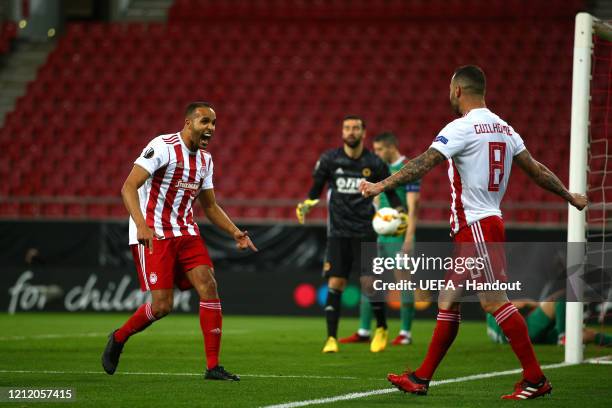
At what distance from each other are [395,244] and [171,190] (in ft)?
14.9

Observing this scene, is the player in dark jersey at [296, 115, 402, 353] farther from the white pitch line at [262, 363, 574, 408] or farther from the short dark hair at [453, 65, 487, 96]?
the short dark hair at [453, 65, 487, 96]

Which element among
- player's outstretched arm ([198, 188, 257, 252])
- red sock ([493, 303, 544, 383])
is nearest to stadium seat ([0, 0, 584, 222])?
player's outstretched arm ([198, 188, 257, 252])

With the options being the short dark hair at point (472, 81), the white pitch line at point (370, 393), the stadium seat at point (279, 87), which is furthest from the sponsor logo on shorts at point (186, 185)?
the stadium seat at point (279, 87)

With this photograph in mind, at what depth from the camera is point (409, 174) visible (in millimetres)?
6277

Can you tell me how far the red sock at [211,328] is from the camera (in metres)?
7.31

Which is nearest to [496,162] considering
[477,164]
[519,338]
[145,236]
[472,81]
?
[477,164]

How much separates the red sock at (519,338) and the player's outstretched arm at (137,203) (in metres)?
2.24

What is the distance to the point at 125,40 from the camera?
24266 mm

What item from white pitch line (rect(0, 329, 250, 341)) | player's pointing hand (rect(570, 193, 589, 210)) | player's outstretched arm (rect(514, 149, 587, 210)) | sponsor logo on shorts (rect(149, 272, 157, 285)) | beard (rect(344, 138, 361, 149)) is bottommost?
white pitch line (rect(0, 329, 250, 341))

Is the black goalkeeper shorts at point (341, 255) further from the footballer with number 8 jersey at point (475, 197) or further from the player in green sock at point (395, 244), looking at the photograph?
the footballer with number 8 jersey at point (475, 197)

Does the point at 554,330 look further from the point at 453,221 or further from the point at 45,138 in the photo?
the point at 45,138

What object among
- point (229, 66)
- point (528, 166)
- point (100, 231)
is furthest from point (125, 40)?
point (528, 166)

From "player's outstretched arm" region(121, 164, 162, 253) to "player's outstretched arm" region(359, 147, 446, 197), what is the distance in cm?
148

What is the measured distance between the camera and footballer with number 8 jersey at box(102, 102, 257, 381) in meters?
7.36
